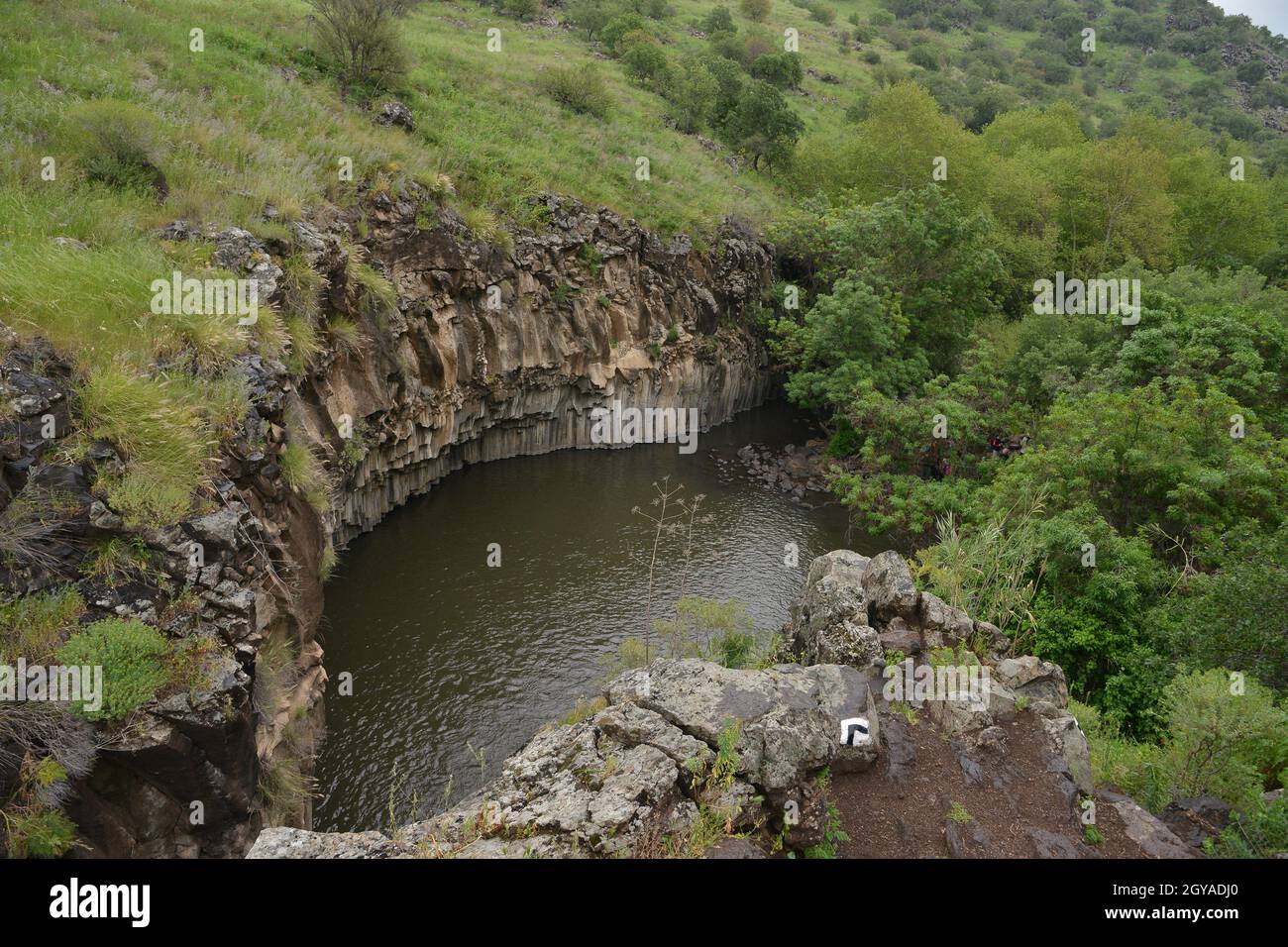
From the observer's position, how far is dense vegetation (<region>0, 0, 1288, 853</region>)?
11.2 metres

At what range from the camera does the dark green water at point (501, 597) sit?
49.1 ft

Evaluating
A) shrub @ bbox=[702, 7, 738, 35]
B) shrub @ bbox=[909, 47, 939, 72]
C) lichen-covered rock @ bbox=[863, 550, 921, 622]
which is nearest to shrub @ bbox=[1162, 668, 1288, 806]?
lichen-covered rock @ bbox=[863, 550, 921, 622]

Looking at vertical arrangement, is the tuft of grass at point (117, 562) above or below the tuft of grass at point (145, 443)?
below

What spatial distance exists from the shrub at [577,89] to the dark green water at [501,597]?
73.8 ft

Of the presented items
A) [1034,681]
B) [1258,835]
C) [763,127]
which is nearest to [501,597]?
[1034,681]

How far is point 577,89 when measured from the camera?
4156cm

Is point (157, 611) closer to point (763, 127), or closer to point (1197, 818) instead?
point (1197, 818)

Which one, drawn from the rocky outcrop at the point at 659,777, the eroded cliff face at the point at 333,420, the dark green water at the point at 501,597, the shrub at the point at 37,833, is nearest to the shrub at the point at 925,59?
the eroded cliff face at the point at 333,420

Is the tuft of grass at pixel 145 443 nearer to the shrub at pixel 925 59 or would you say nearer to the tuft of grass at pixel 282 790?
the tuft of grass at pixel 282 790

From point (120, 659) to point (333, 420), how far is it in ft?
38.7

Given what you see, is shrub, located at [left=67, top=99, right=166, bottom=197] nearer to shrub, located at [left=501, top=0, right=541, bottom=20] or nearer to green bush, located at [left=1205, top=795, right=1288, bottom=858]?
green bush, located at [left=1205, top=795, right=1288, bottom=858]
